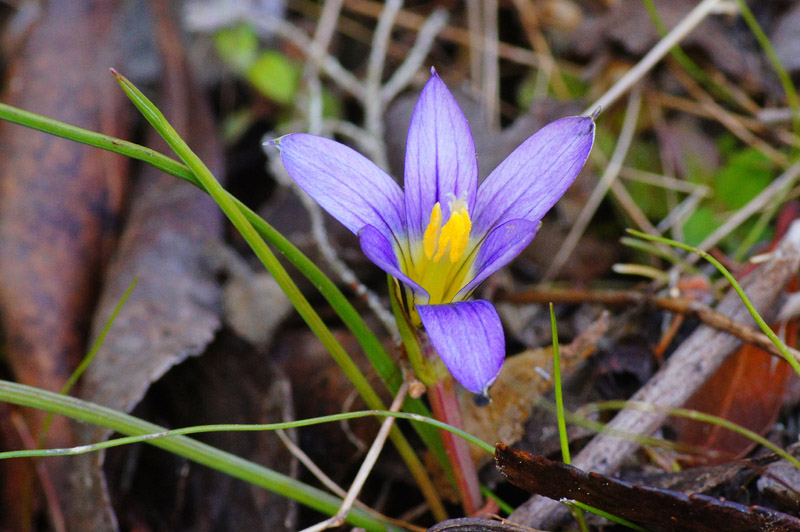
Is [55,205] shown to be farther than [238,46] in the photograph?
No

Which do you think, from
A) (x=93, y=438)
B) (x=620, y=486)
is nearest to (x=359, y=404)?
(x=93, y=438)

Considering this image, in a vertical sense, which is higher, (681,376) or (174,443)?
(174,443)

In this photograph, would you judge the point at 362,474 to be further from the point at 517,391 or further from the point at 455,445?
the point at 517,391

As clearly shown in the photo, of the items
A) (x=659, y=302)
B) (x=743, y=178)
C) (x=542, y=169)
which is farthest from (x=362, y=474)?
(x=743, y=178)

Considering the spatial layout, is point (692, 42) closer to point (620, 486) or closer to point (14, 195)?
point (620, 486)

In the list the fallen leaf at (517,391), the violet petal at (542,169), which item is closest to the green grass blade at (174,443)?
the fallen leaf at (517,391)

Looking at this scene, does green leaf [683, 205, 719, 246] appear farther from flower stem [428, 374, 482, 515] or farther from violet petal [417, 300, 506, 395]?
violet petal [417, 300, 506, 395]
